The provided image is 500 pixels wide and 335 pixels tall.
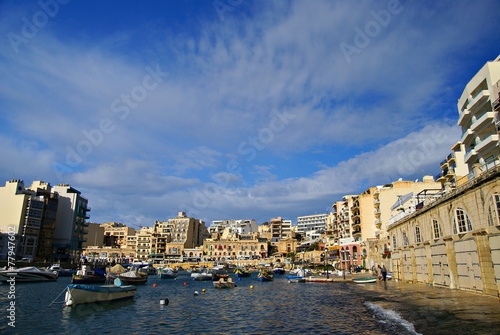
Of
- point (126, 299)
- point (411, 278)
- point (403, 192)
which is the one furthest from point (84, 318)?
point (403, 192)

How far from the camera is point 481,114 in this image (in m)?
42.6

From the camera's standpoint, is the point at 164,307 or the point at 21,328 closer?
the point at 21,328

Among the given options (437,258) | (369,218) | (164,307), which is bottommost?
(164,307)

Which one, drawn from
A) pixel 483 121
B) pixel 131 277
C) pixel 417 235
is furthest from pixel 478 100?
pixel 131 277

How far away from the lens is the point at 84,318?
2577 cm

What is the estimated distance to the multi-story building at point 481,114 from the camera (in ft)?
127

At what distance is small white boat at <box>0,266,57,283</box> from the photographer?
52.4 m

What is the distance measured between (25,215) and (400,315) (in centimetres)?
9846

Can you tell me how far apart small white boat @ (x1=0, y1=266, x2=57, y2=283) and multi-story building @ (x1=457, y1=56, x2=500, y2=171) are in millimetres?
65119

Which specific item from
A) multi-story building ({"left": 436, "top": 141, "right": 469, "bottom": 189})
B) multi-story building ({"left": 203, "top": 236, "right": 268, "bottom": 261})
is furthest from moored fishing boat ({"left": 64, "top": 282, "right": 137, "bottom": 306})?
multi-story building ({"left": 203, "top": 236, "right": 268, "bottom": 261})

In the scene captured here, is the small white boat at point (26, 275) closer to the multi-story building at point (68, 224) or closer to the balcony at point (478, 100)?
the multi-story building at point (68, 224)

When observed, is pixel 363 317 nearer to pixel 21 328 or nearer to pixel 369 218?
pixel 21 328

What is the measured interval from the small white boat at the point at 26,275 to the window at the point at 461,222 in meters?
57.9

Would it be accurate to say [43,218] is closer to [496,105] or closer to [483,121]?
[483,121]
